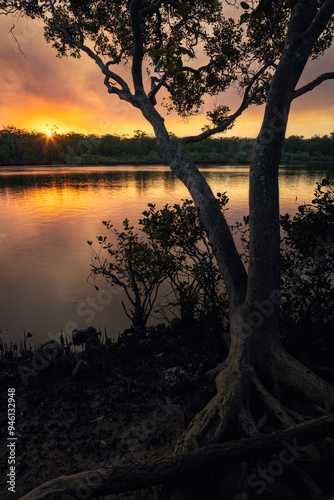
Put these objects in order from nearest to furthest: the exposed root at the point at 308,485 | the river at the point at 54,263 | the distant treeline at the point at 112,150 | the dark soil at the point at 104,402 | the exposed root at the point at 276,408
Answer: the exposed root at the point at 308,485 < the exposed root at the point at 276,408 < the dark soil at the point at 104,402 < the river at the point at 54,263 < the distant treeline at the point at 112,150

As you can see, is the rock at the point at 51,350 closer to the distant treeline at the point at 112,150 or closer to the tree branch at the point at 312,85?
the tree branch at the point at 312,85

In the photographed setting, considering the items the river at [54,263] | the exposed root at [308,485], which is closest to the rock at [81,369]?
the river at [54,263]

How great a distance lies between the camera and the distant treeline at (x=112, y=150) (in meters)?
115

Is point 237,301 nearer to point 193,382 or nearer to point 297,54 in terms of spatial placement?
point 193,382

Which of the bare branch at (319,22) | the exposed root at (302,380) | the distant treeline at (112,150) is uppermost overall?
the distant treeline at (112,150)

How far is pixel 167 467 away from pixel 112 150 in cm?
15116

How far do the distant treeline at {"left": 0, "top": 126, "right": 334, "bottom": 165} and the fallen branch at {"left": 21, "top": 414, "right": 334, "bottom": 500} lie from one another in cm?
10714

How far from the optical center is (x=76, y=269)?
13.8m

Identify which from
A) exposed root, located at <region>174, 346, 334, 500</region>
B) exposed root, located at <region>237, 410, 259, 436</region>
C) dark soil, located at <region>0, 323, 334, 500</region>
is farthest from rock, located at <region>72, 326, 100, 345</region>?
exposed root, located at <region>237, 410, 259, 436</region>

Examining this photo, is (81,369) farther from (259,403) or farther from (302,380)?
(302,380)

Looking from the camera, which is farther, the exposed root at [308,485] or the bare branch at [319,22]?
the bare branch at [319,22]

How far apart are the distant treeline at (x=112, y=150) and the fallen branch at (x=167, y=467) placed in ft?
352

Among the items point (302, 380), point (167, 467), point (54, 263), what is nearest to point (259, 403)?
point (302, 380)

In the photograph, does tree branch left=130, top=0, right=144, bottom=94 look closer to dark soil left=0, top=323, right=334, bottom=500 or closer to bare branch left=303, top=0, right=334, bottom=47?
bare branch left=303, top=0, right=334, bottom=47
